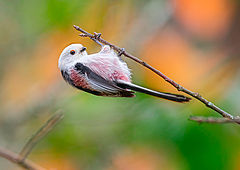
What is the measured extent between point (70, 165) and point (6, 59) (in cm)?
246

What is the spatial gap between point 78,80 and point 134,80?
1.46 m

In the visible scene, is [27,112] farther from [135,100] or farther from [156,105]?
[156,105]

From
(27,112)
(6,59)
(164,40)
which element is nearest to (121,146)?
(27,112)

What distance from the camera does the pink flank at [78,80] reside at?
2.70m

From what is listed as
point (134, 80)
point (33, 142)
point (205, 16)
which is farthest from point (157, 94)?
point (205, 16)

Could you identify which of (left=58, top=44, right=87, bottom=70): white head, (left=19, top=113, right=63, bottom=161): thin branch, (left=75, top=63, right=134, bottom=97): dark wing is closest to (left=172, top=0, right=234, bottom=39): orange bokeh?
(left=58, top=44, right=87, bottom=70): white head

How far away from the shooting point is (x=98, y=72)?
2.68m

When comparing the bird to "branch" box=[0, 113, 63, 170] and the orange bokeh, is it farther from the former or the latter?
the orange bokeh

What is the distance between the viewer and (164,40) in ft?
17.7

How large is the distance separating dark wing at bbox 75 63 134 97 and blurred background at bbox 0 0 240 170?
0.54 meters

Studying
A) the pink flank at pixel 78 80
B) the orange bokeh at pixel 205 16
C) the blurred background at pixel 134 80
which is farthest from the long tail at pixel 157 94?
the orange bokeh at pixel 205 16

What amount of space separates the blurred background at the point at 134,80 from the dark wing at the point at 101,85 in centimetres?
54

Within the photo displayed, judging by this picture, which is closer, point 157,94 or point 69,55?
point 157,94

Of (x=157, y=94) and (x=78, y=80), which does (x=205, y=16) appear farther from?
(x=157, y=94)
